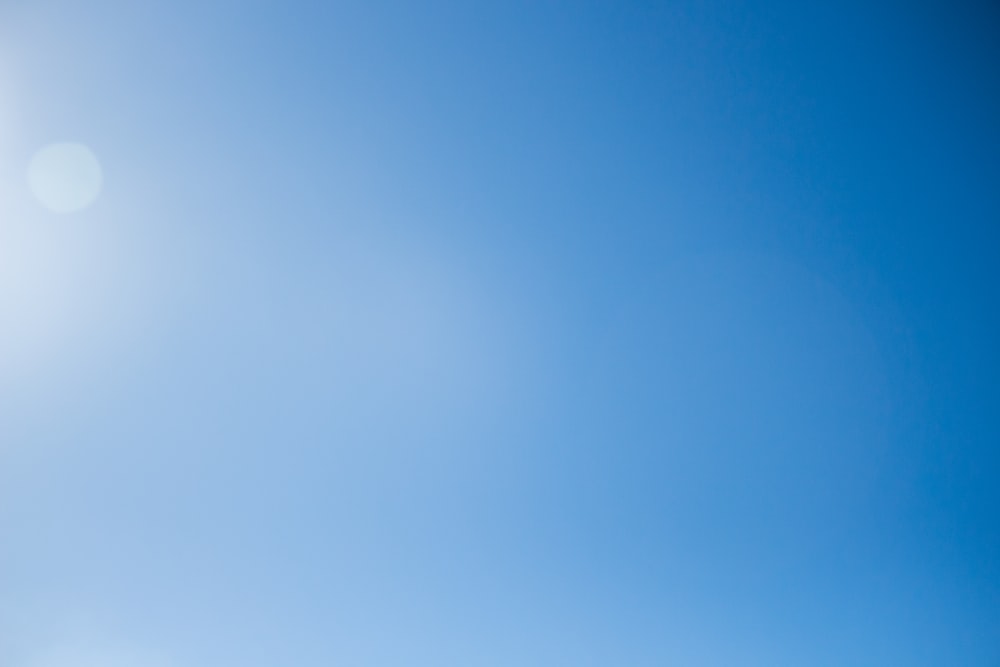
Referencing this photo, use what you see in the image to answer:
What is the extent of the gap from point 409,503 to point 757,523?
32.9 inches

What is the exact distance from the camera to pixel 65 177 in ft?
5.41

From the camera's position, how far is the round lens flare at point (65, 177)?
5.39 ft

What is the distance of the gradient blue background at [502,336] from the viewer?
1497 millimetres

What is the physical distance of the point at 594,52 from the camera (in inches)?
64.7

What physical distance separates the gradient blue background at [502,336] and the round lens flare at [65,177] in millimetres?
37

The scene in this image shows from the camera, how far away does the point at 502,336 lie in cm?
159

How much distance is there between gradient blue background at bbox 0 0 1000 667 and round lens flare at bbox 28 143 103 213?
0.04 meters

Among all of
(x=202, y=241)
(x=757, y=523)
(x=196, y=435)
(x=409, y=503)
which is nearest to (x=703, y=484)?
(x=757, y=523)

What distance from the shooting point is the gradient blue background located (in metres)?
1.50

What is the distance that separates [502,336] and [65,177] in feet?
3.98

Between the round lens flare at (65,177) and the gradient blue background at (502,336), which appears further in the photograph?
the round lens flare at (65,177)

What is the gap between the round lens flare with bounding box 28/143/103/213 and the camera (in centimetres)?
164

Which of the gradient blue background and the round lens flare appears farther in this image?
the round lens flare

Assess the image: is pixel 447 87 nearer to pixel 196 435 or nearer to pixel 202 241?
pixel 202 241
